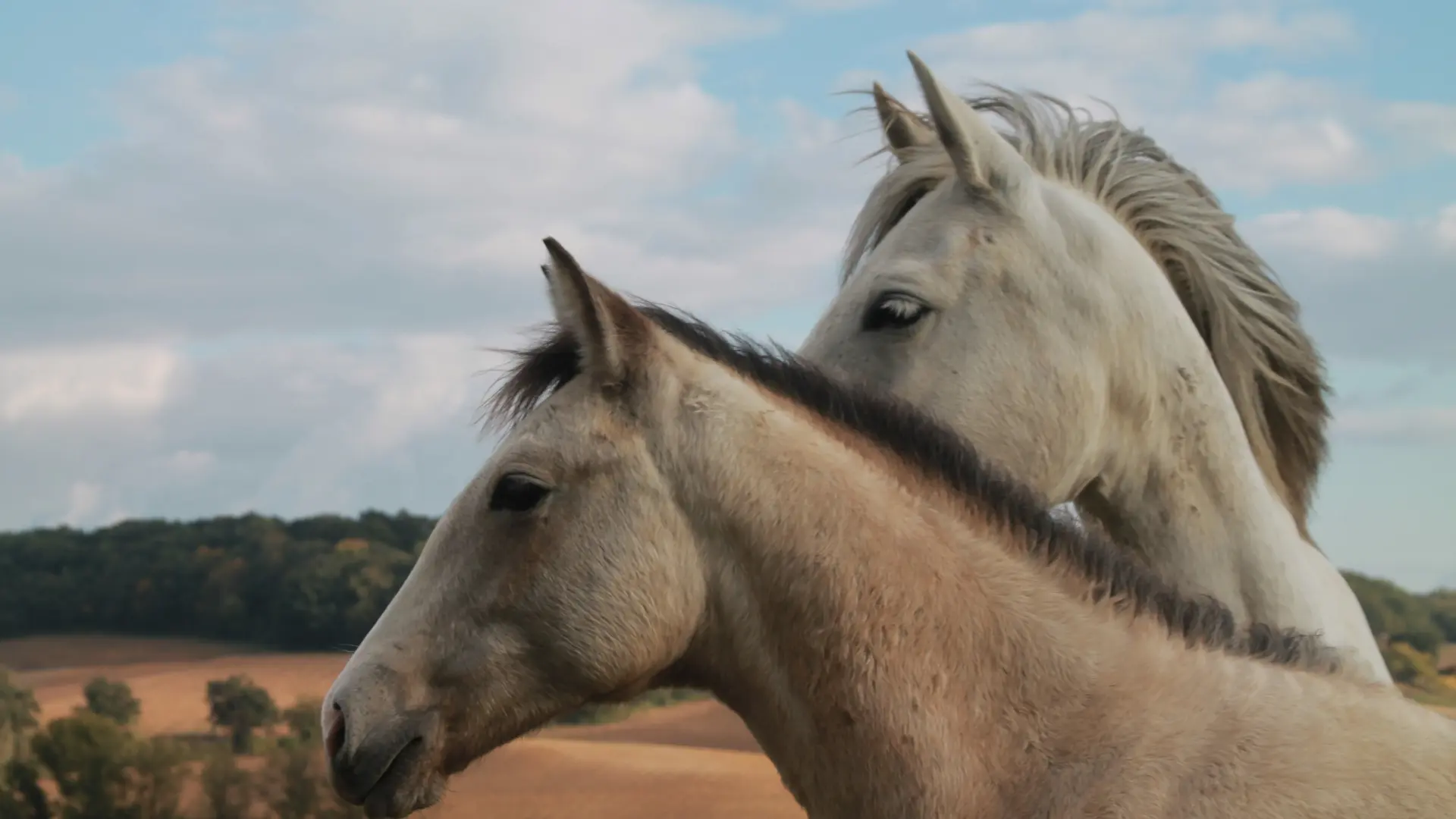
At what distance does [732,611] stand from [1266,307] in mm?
2096

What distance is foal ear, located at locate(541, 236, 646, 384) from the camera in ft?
8.25

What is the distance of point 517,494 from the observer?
258 centimetres

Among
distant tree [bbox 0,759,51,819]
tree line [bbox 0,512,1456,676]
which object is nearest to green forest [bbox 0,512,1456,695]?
tree line [bbox 0,512,1456,676]

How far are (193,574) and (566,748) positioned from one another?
553 cm

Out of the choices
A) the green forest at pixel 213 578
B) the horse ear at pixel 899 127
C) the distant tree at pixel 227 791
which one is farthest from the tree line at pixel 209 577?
the horse ear at pixel 899 127

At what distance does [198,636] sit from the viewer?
14.1 meters

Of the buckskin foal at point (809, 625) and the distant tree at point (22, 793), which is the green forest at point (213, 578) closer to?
the distant tree at point (22, 793)

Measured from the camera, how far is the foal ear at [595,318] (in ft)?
8.25

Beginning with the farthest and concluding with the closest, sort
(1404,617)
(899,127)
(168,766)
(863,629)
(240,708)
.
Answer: (240,708)
(168,766)
(1404,617)
(899,127)
(863,629)

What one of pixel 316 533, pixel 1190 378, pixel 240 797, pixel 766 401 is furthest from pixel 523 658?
pixel 316 533

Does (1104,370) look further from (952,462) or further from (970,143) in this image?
(952,462)

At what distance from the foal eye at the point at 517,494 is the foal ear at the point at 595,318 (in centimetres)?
25

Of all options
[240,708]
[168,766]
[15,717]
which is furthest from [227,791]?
[15,717]

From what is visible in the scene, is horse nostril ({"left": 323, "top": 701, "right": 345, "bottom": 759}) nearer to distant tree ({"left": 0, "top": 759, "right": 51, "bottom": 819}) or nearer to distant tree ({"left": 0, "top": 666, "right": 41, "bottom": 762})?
distant tree ({"left": 0, "top": 759, "right": 51, "bottom": 819})
